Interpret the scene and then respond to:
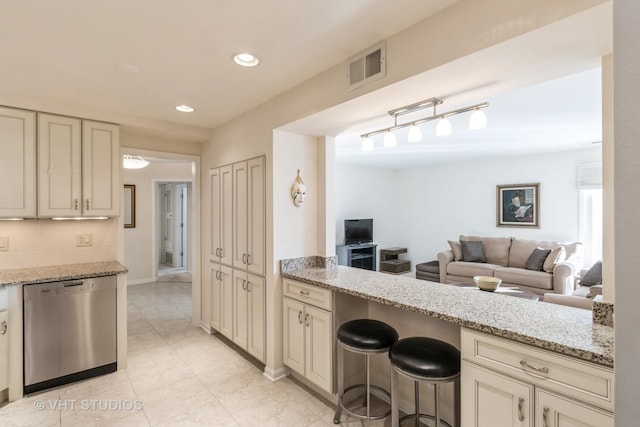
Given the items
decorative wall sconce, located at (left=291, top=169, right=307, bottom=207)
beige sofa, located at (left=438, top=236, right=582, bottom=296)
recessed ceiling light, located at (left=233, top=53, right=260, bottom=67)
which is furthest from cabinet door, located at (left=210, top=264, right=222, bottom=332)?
beige sofa, located at (left=438, top=236, right=582, bottom=296)

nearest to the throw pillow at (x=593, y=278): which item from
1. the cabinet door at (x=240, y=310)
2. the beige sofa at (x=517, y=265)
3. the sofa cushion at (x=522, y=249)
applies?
the beige sofa at (x=517, y=265)

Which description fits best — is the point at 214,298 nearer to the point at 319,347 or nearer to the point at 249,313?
the point at 249,313

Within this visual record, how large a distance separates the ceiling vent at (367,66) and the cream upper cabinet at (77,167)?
248 centimetres

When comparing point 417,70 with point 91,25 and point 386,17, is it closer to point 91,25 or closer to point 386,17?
point 386,17

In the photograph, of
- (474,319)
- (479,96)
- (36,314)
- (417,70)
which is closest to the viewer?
(474,319)

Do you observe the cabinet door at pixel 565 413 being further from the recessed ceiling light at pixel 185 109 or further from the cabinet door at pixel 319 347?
the recessed ceiling light at pixel 185 109

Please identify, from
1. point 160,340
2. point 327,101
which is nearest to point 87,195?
point 160,340

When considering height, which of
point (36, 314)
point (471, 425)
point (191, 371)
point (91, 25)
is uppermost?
point (91, 25)

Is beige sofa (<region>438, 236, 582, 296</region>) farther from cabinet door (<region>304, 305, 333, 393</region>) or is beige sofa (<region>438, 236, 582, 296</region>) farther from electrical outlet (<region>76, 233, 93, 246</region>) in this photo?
electrical outlet (<region>76, 233, 93, 246</region>)

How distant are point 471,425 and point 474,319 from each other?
0.52 meters

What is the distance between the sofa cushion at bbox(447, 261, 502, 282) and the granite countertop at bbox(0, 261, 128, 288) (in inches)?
204

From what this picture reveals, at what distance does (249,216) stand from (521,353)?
232cm

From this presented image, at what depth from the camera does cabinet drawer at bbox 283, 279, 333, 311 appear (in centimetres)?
234

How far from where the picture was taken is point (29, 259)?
3.00m
